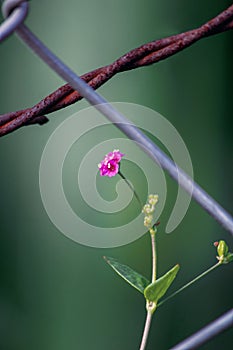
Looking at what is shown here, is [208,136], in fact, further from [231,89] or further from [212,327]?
[212,327]

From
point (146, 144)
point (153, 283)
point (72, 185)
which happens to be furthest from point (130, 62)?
point (72, 185)

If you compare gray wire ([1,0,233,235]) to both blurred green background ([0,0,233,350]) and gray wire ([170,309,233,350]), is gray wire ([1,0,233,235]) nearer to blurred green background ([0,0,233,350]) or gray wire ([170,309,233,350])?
gray wire ([170,309,233,350])

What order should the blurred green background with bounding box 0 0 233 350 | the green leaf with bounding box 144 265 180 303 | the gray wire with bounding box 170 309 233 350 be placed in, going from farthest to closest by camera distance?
the blurred green background with bounding box 0 0 233 350 → the green leaf with bounding box 144 265 180 303 → the gray wire with bounding box 170 309 233 350

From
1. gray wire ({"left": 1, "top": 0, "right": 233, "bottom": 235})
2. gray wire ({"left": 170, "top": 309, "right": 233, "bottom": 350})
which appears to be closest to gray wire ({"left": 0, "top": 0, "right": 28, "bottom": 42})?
gray wire ({"left": 1, "top": 0, "right": 233, "bottom": 235})

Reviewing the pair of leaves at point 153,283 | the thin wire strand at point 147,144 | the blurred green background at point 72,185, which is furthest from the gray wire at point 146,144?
the blurred green background at point 72,185

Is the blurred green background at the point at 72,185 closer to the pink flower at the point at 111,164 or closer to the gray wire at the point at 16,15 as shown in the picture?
the pink flower at the point at 111,164

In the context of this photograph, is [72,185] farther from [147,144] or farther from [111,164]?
[147,144]
